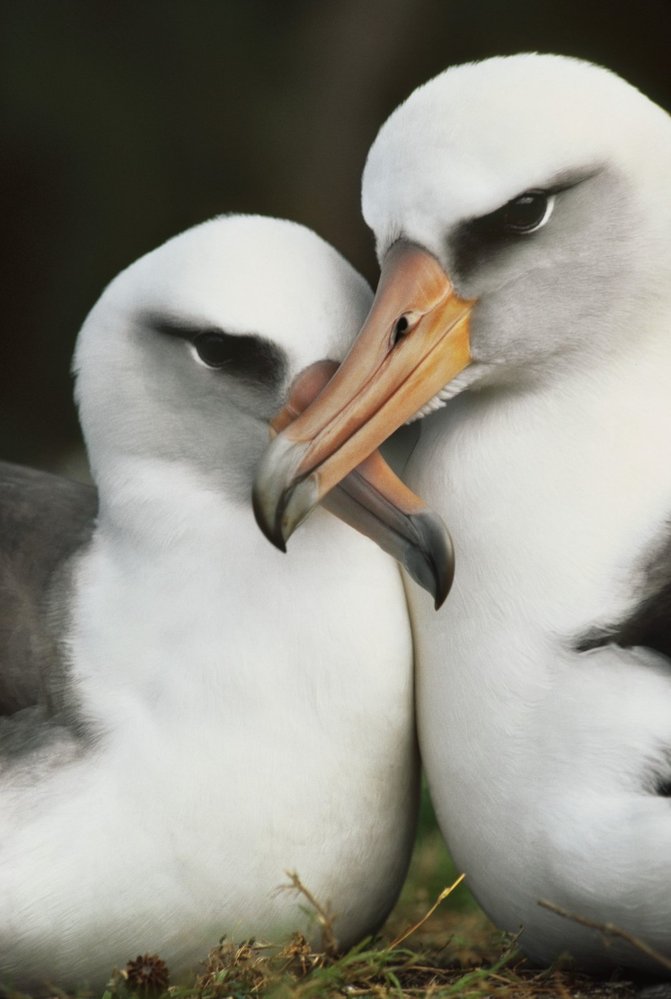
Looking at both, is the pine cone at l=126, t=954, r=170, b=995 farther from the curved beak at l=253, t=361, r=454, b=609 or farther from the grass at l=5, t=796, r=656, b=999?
the curved beak at l=253, t=361, r=454, b=609

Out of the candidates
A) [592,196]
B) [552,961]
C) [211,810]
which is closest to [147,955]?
[211,810]

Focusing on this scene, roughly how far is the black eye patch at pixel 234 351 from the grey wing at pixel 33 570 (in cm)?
58

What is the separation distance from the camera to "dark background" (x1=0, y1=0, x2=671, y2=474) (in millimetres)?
9102

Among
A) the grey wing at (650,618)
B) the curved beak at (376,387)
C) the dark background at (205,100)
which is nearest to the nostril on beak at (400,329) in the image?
the curved beak at (376,387)

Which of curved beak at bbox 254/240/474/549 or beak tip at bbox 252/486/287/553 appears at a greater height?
curved beak at bbox 254/240/474/549

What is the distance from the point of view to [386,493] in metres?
3.36

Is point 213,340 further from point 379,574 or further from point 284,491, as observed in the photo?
point 379,574

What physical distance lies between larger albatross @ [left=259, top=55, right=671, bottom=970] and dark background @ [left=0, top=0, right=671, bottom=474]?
560 centimetres

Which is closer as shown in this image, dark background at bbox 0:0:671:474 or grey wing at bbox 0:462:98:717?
grey wing at bbox 0:462:98:717

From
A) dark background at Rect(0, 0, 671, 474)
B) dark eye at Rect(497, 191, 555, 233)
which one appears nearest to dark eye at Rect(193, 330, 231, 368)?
dark eye at Rect(497, 191, 555, 233)

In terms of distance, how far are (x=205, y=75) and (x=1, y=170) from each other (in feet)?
4.37

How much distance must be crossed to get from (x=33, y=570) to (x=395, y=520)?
3.23ft

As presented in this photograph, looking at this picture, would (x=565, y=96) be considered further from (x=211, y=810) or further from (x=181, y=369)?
(x=211, y=810)

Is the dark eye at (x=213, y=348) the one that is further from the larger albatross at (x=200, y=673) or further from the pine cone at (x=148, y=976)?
the pine cone at (x=148, y=976)
